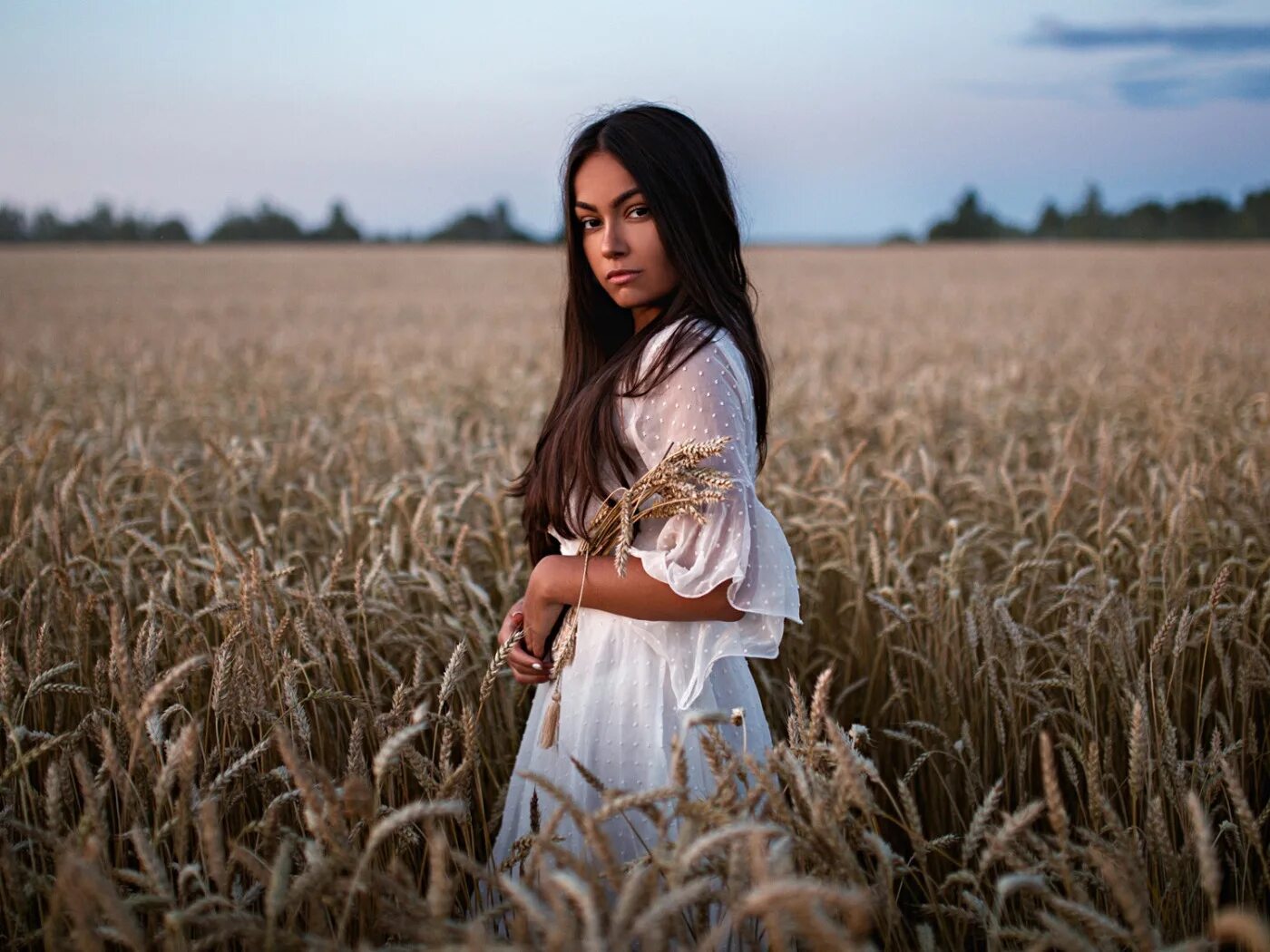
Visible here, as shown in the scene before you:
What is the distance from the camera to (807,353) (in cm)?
968

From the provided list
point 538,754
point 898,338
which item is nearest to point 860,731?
point 538,754

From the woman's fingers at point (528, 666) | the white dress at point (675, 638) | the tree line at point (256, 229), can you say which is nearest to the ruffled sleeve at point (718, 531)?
the white dress at point (675, 638)

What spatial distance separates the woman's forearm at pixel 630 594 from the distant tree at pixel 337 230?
69.2 m

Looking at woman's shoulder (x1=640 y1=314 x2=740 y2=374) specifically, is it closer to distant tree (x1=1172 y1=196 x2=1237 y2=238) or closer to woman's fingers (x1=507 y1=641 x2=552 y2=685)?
woman's fingers (x1=507 y1=641 x2=552 y2=685)

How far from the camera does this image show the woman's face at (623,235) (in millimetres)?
1756

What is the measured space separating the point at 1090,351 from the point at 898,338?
7.32 ft

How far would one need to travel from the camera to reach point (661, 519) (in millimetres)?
1774

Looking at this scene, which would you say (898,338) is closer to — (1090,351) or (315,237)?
(1090,351)

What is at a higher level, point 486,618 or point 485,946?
point 485,946

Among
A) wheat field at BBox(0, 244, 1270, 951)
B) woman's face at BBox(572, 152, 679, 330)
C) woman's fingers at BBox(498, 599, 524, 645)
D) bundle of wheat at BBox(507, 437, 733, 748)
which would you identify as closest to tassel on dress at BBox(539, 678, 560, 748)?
bundle of wheat at BBox(507, 437, 733, 748)

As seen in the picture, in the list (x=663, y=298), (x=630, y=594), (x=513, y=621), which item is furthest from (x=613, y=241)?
(x=513, y=621)

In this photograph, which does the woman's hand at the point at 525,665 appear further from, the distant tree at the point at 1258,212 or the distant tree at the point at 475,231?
the distant tree at the point at 475,231

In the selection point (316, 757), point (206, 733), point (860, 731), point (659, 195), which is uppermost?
Answer: point (659, 195)

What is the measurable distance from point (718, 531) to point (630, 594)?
0.19 metres
